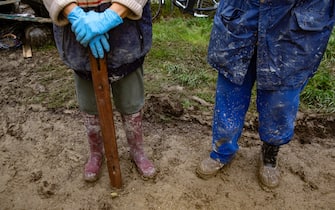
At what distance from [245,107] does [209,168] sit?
521mm

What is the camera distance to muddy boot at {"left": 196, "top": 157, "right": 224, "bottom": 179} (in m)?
2.55

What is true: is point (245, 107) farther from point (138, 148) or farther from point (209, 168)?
point (138, 148)

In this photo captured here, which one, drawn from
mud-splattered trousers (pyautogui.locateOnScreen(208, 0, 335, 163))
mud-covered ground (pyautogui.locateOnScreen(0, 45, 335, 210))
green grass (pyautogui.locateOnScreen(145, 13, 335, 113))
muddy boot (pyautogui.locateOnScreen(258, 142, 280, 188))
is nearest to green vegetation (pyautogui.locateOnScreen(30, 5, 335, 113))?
green grass (pyautogui.locateOnScreen(145, 13, 335, 113))

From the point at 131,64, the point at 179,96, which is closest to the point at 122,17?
the point at 131,64

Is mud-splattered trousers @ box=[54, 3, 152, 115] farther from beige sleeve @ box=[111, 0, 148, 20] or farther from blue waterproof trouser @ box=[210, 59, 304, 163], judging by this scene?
blue waterproof trouser @ box=[210, 59, 304, 163]

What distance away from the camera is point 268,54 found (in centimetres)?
194

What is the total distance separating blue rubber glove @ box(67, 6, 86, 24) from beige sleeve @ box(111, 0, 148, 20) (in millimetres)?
186

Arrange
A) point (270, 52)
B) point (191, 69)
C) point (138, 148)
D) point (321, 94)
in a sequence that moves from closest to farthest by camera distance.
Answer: point (270, 52)
point (138, 148)
point (321, 94)
point (191, 69)

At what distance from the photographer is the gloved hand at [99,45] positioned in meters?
1.83

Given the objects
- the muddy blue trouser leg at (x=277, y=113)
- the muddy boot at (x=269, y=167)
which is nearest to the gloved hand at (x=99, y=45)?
the muddy blue trouser leg at (x=277, y=113)

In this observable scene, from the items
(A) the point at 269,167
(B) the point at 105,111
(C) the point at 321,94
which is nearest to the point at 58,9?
(B) the point at 105,111

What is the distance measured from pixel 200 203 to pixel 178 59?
2.15 meters

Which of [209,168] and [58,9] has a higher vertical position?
[58,9]

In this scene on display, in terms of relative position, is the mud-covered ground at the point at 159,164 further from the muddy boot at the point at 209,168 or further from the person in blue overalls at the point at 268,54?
the person in blue overalls at the point at 268,54
